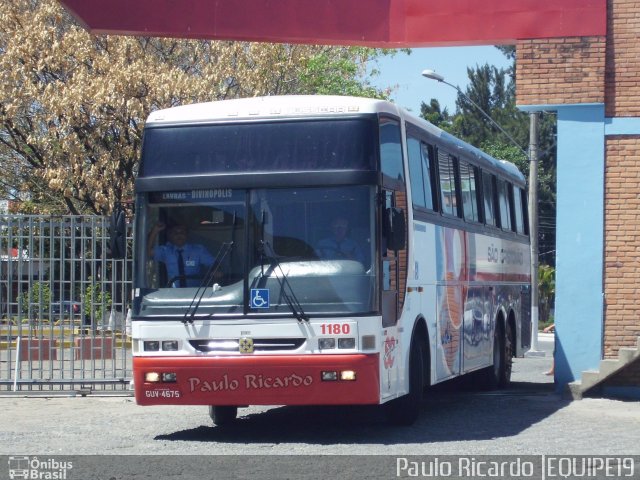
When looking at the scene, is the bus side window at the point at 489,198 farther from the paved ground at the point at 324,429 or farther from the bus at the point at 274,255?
the bus at the point at 274,255

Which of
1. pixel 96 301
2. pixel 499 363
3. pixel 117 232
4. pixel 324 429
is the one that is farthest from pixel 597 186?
pixel 96 301

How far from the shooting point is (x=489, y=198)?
1855 centimetres

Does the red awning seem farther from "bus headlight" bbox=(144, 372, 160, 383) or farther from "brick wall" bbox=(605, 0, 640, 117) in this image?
"bus headlight" bbox=(144, 372, 160, 383)

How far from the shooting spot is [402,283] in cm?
1262

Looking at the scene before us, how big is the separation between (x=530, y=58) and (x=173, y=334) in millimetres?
7221

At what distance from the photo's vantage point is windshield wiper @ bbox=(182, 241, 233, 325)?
38.9 ft

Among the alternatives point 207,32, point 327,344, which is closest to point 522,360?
point 207,32

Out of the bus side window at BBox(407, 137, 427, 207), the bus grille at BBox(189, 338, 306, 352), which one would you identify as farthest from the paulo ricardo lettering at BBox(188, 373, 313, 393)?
the bus side window at BBox(407, 137, 427, 207)

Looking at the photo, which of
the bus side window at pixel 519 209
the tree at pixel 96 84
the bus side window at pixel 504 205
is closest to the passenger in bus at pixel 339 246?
the bus side window at pixel 504 205

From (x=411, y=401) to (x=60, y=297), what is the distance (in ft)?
19.9

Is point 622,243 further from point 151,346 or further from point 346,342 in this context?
point 151,346

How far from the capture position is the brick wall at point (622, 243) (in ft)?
53.2

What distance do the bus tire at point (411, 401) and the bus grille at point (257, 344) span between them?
6.13 feet

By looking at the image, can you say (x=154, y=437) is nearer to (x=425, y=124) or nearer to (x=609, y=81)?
(x=425, y=124)
